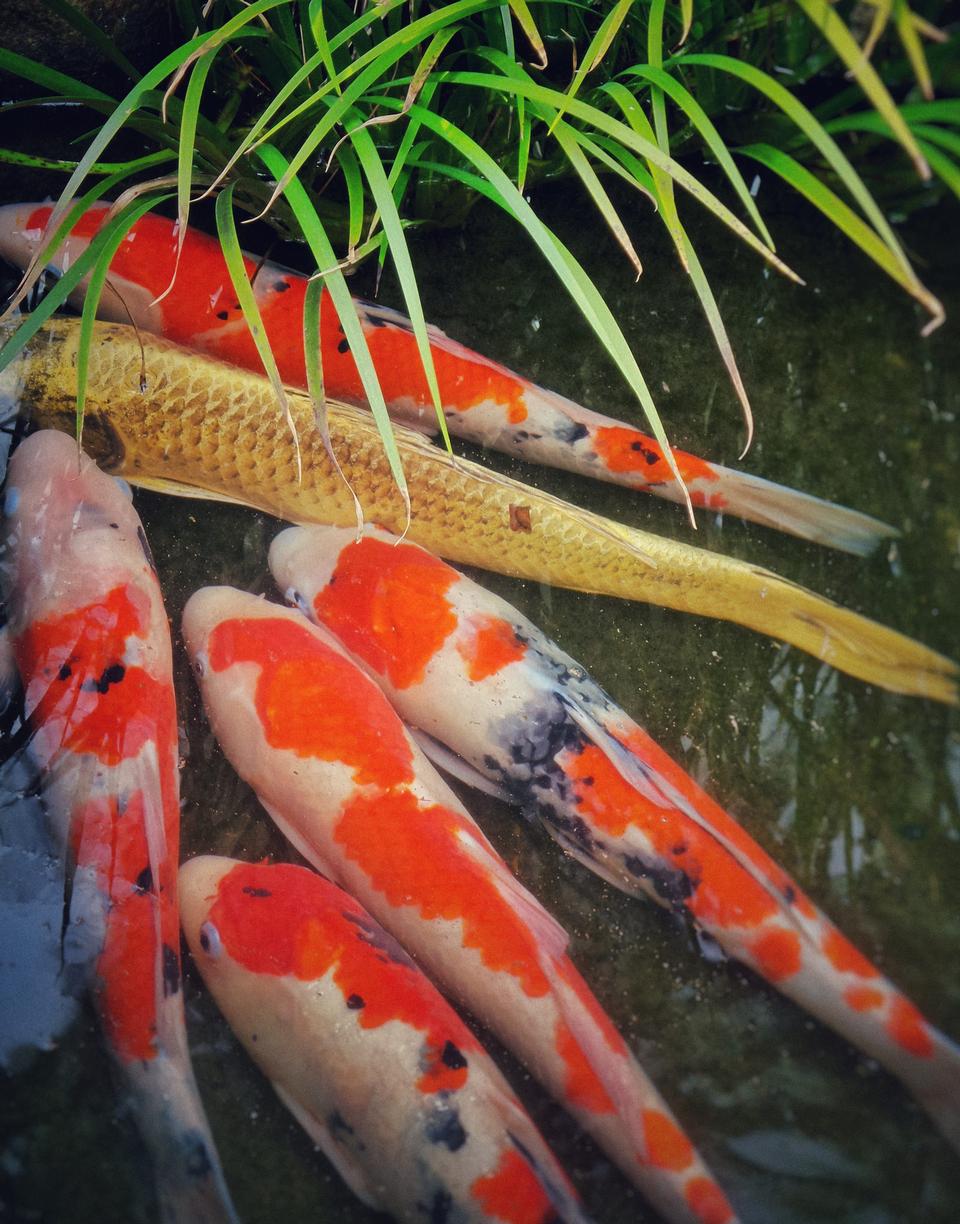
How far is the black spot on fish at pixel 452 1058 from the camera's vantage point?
1.24 m

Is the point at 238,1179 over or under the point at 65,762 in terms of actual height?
under

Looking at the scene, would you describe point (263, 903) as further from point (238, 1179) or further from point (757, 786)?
point (757, 786)

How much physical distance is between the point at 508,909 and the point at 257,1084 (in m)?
0.44

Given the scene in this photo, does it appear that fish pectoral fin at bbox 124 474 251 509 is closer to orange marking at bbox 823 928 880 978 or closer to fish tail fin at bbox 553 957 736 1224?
fish tail fin at bbox 553 957 736 1224

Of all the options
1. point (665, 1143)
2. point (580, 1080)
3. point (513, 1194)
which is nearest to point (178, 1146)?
point (513, 1194)

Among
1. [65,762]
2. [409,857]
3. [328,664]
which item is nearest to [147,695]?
[65,762]

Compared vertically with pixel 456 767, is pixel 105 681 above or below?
above

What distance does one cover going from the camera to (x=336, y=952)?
1298 mm

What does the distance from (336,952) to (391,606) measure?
57 centimetres

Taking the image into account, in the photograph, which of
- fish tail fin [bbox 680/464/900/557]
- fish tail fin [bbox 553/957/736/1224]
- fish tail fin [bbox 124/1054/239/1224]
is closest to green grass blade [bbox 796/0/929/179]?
fish tail fin [bbox 680/464/900/557]

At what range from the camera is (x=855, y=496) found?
1569 mm

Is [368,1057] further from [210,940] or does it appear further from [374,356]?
[374,356]

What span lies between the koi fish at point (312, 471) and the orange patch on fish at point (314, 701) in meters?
0.25

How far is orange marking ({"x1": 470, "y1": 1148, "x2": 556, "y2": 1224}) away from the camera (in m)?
1.18
